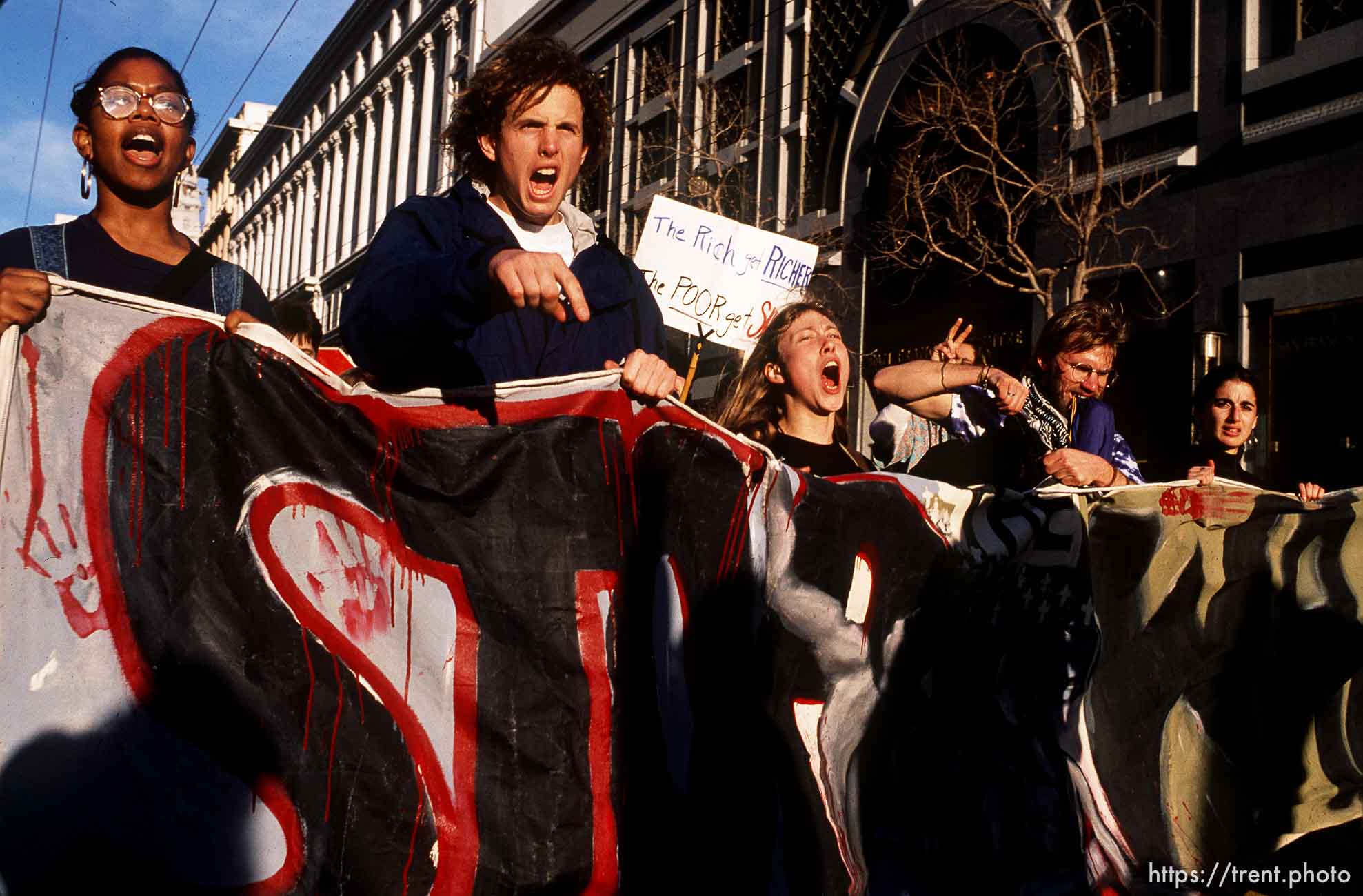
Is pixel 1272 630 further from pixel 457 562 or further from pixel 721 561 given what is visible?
pixel 457 562

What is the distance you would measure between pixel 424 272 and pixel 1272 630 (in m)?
2.78

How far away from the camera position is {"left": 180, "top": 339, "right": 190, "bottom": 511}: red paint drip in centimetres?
238

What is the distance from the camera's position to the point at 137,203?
9.53ft

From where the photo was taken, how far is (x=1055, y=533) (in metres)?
3.48

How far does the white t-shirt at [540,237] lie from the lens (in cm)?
290

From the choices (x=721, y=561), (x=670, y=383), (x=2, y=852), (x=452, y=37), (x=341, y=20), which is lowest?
(x=2, y=852)

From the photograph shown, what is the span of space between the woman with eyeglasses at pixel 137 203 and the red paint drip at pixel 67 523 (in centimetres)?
68

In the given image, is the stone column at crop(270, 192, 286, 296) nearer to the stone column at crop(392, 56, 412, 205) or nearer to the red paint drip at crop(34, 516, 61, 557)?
the stone column at crop(392, 56, 412, 205)

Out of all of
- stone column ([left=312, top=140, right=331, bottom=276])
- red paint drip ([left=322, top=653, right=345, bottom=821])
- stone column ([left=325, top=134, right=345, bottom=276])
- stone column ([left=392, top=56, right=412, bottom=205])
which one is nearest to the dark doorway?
red paint drip ([left=322, top=653, right=345, bottom=821])

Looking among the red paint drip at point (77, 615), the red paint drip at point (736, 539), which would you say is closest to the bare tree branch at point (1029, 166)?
the red paint drip at point (736, 539)

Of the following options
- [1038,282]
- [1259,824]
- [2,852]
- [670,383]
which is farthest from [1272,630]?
[1038,282]

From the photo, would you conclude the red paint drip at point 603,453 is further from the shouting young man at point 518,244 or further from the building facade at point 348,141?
the building facade at point 348,141

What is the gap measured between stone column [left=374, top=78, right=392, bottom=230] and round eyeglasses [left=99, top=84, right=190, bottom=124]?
1405 inches

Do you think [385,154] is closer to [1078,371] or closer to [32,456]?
[1078,371]
